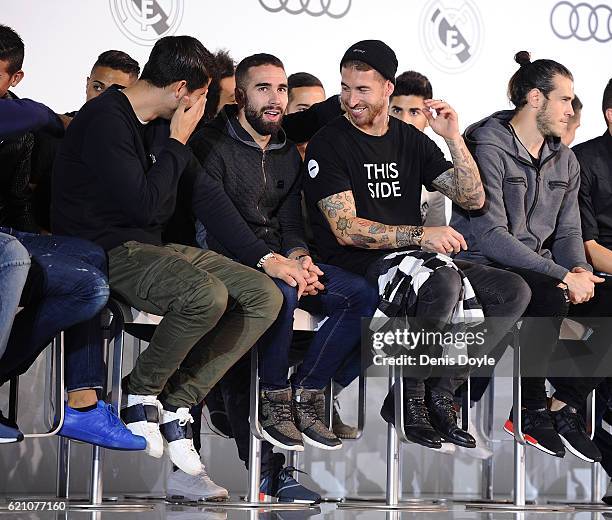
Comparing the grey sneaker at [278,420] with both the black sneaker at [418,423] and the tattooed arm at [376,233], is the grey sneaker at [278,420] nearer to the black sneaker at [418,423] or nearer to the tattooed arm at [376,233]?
the black sneaker at [418,423]

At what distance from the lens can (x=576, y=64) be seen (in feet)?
18.2

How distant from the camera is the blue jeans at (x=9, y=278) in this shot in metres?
3.01

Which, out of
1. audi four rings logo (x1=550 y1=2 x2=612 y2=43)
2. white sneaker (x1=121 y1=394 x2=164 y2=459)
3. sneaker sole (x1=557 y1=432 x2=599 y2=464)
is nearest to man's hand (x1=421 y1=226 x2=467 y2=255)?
sneaker sole (x1=557 y1=432 x2=599 y2=464)

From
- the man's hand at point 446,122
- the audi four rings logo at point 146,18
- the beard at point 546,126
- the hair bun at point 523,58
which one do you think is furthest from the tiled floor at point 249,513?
the audi four rings logo at point 146,18

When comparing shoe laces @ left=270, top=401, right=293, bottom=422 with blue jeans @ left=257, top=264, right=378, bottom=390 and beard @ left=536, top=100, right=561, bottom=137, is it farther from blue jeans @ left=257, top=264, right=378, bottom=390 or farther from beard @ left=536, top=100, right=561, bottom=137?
beard @ left=536, top=100, right=561, bottom=137

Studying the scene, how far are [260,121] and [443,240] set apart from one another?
811 millimetres

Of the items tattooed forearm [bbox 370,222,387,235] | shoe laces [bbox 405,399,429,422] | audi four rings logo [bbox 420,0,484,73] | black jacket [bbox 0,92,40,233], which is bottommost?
shoe laces [bbox 405,399,429,422]

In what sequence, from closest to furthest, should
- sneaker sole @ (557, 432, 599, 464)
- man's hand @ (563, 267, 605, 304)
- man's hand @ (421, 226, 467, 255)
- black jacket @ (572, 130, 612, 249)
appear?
man's hand @ (421, 226, 467, 255), sneaker sole @ (557, 432, 599, 464), man's hand @ (563, 267, 605, 304), black jacket @ (572, 130, 612, 249)

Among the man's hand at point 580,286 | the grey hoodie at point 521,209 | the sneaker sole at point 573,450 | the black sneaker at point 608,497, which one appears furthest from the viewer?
the black sneaker at point 608,497

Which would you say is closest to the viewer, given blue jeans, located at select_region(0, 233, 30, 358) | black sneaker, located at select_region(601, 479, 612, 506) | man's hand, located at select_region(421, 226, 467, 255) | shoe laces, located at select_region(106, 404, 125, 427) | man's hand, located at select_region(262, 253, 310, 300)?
blue jeans, located at select_region(0, 233, 30, 358)

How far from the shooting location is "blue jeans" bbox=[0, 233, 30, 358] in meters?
3.01

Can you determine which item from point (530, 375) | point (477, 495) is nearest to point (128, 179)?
point (530, 375)

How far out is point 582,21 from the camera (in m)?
5.56

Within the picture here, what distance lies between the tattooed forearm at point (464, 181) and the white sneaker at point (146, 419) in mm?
1402
